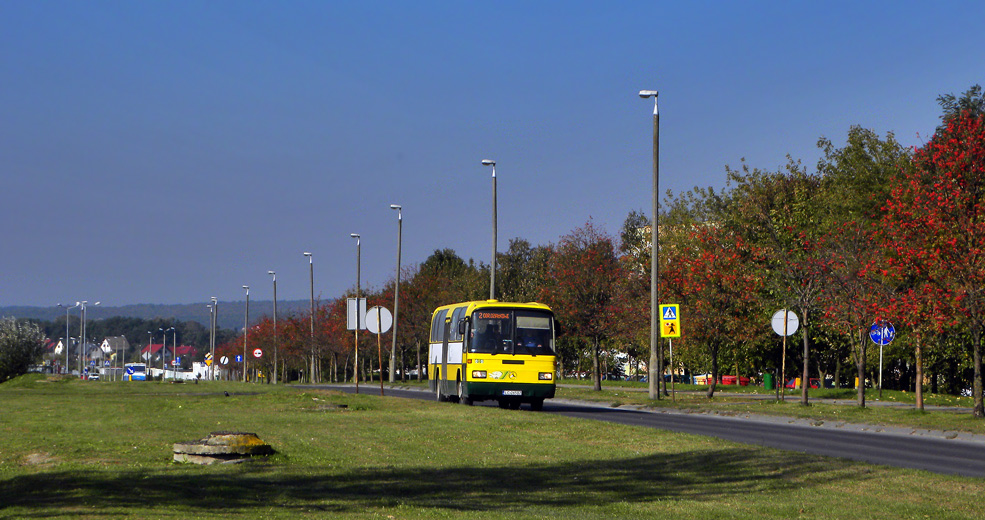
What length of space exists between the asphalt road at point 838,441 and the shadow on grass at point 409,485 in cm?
250

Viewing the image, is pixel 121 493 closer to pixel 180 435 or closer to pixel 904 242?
pixel 180 435

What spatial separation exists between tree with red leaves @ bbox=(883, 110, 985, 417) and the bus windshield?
955 centimetres

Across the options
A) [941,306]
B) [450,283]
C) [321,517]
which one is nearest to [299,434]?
[321,517]

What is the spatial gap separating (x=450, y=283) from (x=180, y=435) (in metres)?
74.1

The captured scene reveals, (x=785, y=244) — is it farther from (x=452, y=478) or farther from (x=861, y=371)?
(x=452, y=478)

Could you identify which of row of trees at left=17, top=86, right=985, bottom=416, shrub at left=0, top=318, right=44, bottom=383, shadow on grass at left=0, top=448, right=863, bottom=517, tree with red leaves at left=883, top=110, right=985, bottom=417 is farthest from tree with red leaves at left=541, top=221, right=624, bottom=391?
shrub at left=0, top=318, right=44, bottom=383

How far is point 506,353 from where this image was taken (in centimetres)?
3173

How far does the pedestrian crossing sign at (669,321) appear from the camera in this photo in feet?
113

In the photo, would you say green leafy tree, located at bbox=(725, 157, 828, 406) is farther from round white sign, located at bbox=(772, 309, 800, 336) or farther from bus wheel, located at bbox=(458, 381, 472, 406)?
bus wheel, located at bbox=(458, 381, 472, 406)

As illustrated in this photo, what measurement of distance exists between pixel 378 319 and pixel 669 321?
9.05 m

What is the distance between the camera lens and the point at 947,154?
27500mm

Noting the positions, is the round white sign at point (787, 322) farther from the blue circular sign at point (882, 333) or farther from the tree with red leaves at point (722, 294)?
the tree with red leaves at point (722, 294)

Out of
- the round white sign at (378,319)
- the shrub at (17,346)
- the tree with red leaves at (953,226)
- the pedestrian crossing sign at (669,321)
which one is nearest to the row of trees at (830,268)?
the tree with red leaves at (953,226)

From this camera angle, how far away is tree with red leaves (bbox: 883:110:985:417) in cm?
2641
